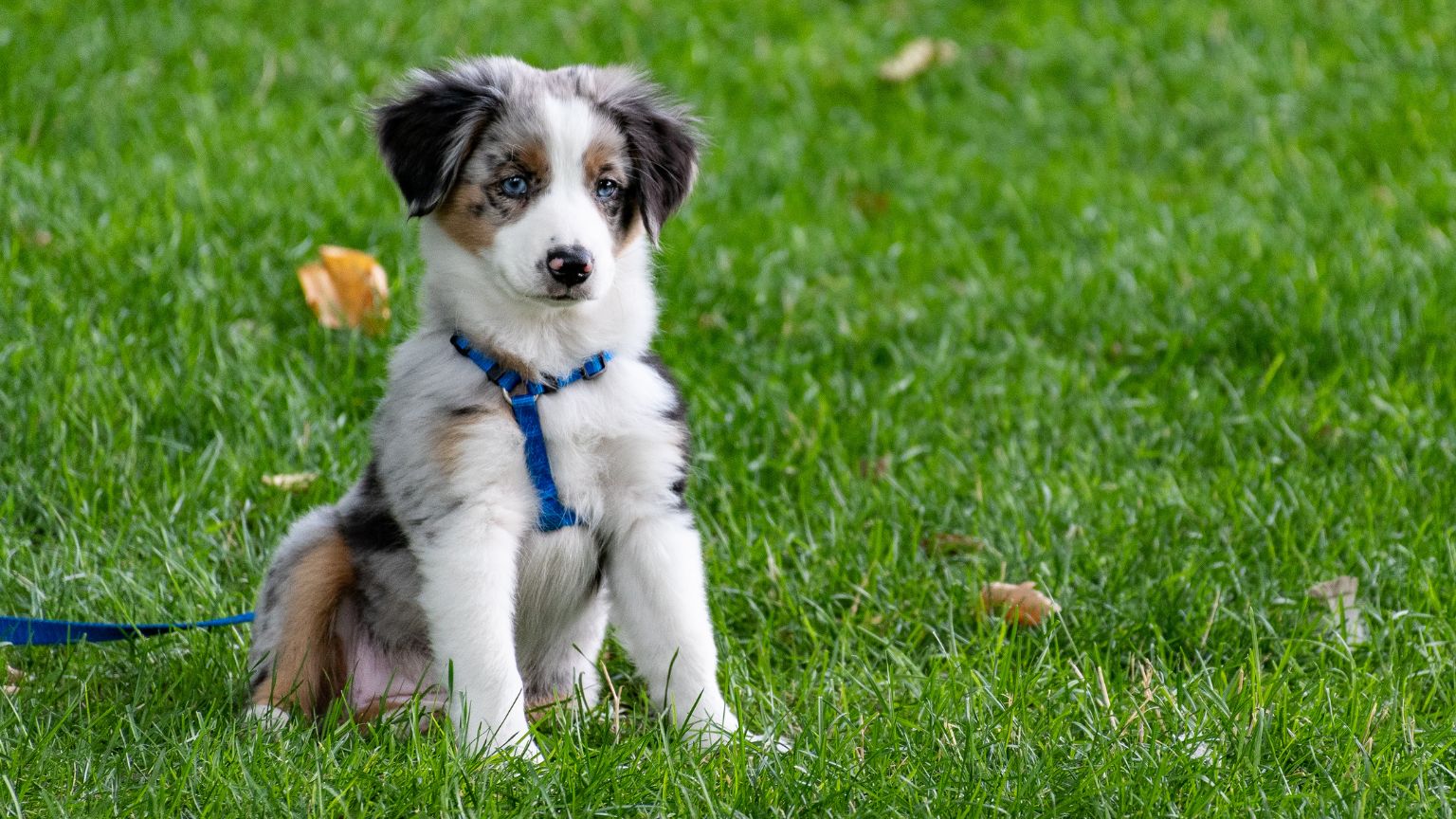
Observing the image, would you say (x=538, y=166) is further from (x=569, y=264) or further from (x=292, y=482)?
(x=292, y=482)

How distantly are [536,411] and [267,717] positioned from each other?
826 mm

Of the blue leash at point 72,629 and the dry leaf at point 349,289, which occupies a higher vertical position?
the dry leaf at point 349,289

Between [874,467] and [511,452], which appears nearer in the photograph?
[511,452]

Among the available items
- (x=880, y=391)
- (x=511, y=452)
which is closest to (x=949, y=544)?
(x=880, y=391)

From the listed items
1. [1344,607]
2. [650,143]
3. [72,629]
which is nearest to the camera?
[650,143]

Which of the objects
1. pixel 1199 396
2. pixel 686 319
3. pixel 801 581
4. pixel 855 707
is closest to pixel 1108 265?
pixel 1199 396

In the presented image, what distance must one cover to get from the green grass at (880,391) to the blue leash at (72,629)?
5cm

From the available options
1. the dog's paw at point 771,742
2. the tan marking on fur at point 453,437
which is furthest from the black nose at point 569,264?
the dog's paw at point 771,742

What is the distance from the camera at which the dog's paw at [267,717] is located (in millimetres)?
3180

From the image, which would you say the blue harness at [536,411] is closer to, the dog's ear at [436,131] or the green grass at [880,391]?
the dog's ear at [436,131]

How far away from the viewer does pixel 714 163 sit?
721cm

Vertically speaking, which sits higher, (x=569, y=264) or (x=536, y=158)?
(x=536, y=158)

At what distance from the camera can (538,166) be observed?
127 inches

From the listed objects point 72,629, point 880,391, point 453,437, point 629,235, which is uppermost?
point 629,235
